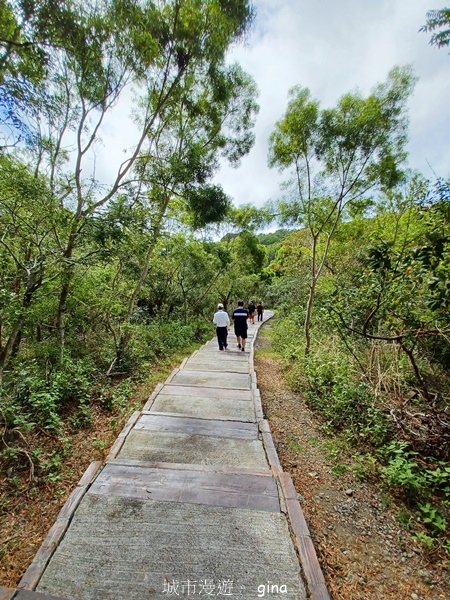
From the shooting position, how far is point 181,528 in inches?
72.6

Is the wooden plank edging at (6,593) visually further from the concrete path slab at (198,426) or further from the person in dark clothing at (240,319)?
the person in dark clothing at (240,319)

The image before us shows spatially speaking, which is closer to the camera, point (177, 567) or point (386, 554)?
point (177, 567)

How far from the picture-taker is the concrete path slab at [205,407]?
3.58 metres

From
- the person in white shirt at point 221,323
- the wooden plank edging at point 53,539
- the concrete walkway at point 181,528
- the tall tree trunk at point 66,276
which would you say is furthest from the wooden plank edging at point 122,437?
the person in white shirt at point 221,323

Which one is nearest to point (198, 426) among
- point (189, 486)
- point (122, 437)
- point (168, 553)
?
point (122, 437)

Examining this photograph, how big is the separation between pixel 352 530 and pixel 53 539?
234cm

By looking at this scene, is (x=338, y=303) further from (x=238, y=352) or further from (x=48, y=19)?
(x=48, y=19)

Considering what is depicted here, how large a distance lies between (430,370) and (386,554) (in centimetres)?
327

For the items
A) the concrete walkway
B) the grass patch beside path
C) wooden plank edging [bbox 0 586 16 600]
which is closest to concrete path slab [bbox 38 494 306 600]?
the concrete walkway

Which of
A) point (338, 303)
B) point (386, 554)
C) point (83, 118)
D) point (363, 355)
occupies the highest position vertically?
point (83, 118)

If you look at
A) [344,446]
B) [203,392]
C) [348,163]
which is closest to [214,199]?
[348,163]

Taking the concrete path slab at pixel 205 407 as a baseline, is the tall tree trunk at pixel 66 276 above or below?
above

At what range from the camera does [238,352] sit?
7.77m

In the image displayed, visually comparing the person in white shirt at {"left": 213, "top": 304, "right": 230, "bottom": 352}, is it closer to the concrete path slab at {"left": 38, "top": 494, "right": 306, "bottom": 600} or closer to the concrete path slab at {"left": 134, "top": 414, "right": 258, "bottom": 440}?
the concrete path slab at {"left": 134, "top": 414, "right": 258, "bottom": 440}
